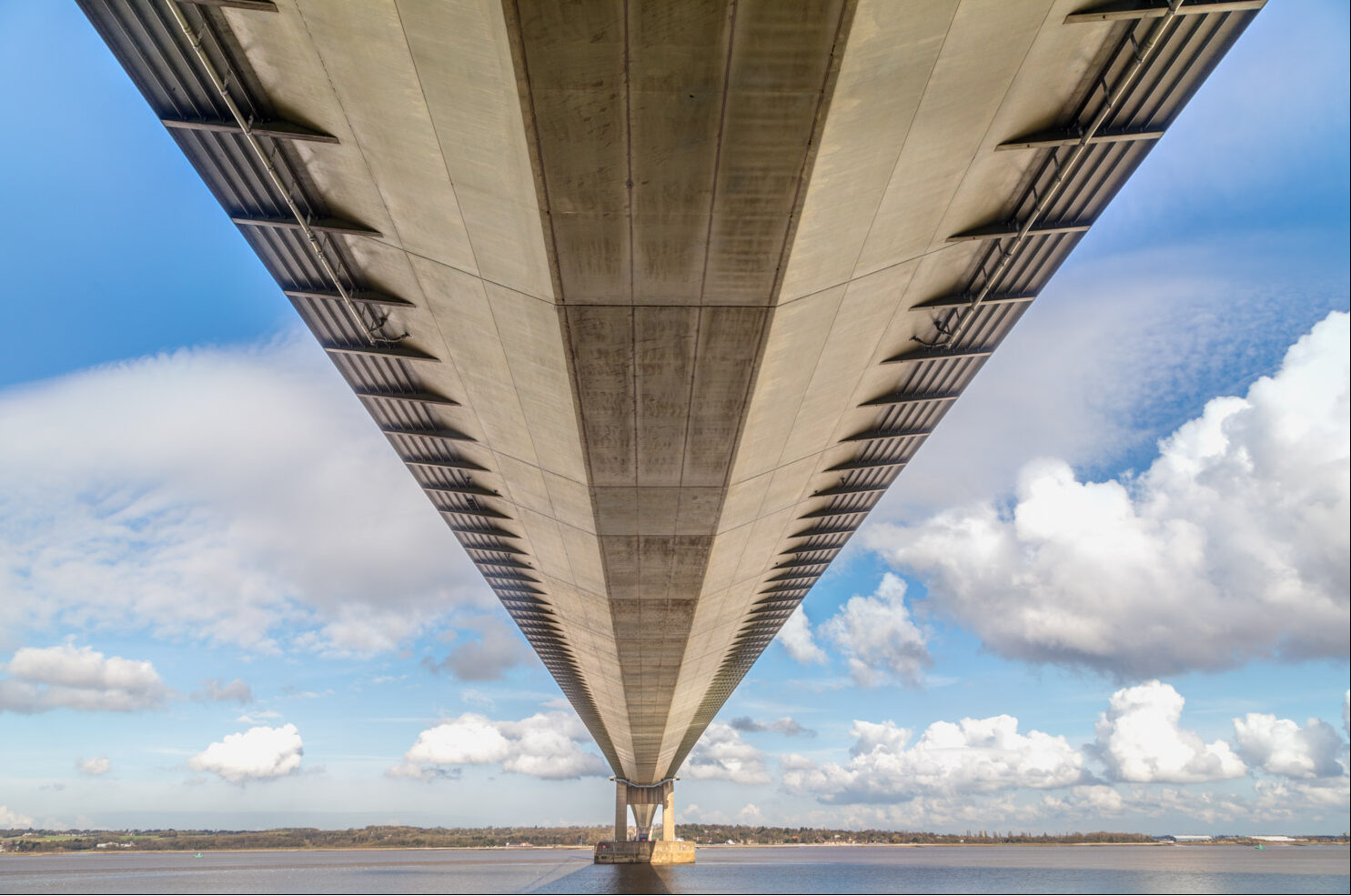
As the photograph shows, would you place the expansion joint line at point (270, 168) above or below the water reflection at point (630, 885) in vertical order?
above

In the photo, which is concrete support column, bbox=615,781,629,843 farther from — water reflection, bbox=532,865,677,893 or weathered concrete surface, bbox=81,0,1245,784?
weathered concrete surface, bbox=81,0,1245,784

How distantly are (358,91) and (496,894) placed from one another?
70.5 m

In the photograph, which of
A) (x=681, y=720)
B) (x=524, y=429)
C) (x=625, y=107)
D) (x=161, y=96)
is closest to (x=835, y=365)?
(x=524, y=429)

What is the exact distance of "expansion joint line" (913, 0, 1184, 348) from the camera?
9023 millimetres

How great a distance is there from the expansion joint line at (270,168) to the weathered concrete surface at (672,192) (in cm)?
35

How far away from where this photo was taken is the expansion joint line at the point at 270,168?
845 centimetres

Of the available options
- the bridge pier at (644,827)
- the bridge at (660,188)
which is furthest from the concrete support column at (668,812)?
the bridge at (660,188)

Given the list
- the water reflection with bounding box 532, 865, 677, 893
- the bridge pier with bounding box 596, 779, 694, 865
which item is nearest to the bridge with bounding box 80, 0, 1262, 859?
the water reflection with bounding box 532, 865, 677, 893

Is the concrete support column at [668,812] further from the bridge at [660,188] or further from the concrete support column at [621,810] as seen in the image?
the bridge at [660,188]

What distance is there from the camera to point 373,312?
1416cm

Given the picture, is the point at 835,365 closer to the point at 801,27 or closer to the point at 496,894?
the point at 801,27

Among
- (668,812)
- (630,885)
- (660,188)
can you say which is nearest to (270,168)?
(660,188)

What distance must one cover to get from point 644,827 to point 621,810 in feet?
8.49

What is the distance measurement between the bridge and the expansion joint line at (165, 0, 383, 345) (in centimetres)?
5
